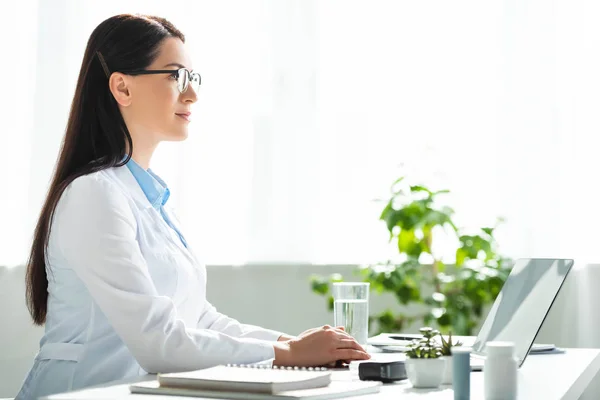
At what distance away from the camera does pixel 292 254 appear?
3.48m

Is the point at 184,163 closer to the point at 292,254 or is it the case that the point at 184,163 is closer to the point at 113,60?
the point at 292,254

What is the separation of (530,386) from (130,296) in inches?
27.3

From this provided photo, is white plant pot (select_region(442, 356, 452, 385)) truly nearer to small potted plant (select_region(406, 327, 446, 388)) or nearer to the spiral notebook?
small potted plant (select_region(406, 327, 446, 388))

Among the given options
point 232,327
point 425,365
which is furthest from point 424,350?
point 232,327

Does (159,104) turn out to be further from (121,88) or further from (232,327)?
(232,327)

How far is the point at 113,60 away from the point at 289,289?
5.96 feet

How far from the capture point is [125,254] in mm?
1502

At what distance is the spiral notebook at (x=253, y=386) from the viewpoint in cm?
115

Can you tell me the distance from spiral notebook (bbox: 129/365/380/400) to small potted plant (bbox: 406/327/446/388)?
0.08 metres

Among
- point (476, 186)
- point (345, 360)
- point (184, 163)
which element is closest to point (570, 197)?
point (476, 186)

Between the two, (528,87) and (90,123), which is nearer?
(90,123)

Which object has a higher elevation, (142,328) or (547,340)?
(142,328)

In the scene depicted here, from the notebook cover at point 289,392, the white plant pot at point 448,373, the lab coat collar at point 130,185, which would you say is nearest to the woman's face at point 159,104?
the lab coat collar at point 130,185

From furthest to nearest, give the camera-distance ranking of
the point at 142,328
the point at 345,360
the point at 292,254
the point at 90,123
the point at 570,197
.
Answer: the point at 292,254 < the point at 570,197 < the point at 90,123 < the point at 345,360 < the point at 142,328
